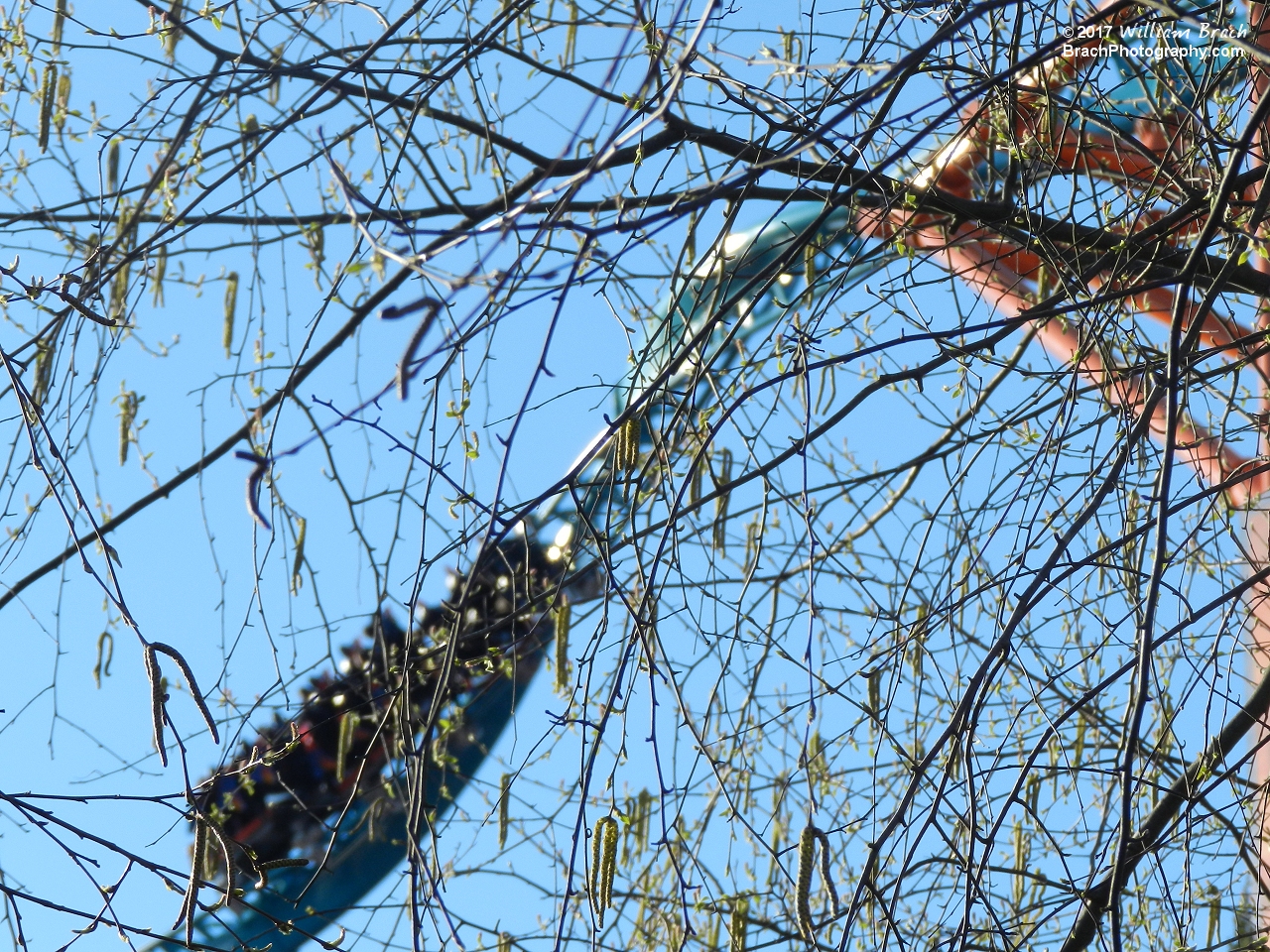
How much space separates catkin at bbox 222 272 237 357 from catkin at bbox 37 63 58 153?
17.9 inches

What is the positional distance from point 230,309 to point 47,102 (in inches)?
21.4

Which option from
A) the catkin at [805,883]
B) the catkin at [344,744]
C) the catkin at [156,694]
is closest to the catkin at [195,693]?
the catkin at [156,694]

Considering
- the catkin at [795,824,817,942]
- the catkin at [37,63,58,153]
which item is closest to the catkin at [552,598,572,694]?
the catkin at [795,824,817,942]

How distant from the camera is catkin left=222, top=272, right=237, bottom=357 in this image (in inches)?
117

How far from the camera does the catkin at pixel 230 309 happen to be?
2.97 m

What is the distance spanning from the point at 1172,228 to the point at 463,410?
131 cm

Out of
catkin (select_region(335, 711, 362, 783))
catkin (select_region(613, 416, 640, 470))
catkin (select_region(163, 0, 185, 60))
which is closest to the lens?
catkin (select_region(613, 416, 640, 470))

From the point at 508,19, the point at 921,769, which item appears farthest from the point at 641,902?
the point at 508,19

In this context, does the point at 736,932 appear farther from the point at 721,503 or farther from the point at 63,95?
the point at 63,95

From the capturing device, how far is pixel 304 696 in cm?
335

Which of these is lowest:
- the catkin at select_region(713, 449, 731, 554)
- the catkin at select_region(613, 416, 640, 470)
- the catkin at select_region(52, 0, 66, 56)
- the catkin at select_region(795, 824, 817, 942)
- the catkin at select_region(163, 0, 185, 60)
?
the catkin at select_region(795, 824, 817, 942)

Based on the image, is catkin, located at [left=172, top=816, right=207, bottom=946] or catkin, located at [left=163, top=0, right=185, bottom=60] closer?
catkin, located at [left=172, top=816, right=207, bottom=946]

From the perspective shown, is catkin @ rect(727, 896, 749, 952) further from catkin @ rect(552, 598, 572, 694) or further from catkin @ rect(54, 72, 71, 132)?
catkin @ rect(54, 72, 71, 132)

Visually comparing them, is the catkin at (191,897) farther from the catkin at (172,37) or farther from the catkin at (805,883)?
the catkin at (172,37)
